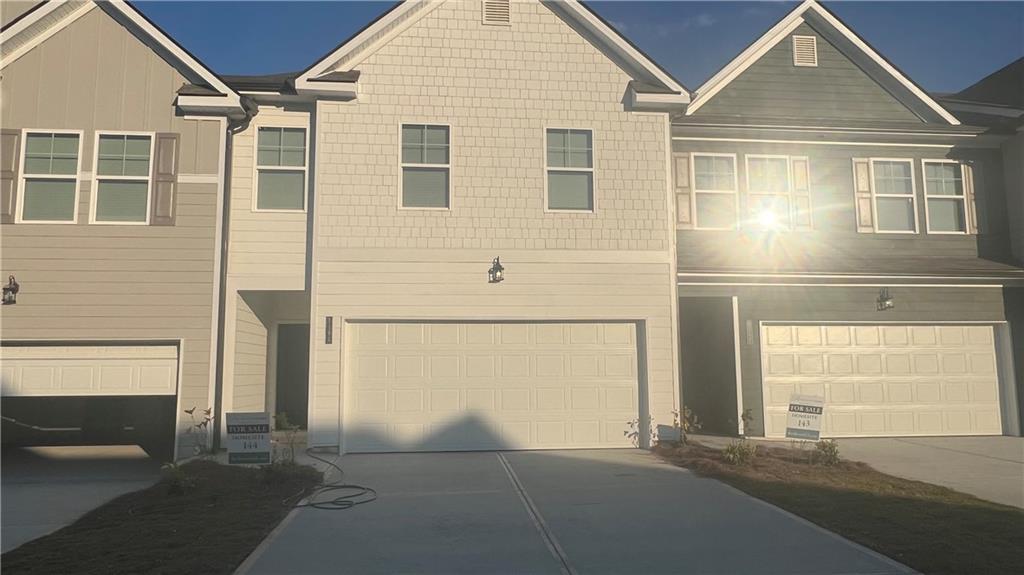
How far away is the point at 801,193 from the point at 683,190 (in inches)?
90.1

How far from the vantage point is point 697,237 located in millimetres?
13266

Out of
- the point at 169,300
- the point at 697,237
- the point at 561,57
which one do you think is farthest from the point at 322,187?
the point at 697,237

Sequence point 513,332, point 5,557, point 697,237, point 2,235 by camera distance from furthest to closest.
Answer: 1. point 697,237
2. point 513,332
3. point 2,235
4. point 5,557

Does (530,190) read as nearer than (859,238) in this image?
Yes

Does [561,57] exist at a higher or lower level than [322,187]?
higher

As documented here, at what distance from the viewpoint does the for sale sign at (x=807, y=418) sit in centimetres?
1037

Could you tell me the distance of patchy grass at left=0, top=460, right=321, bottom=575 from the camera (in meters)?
5.52

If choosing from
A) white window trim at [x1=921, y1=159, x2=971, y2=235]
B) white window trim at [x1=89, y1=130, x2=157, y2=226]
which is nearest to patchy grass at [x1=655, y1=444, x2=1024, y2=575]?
white window trim at [x1=921, y1=159, x2=971, y2=235]

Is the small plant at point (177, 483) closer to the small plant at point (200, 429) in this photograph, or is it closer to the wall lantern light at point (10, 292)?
the small plant at point (200, 429)

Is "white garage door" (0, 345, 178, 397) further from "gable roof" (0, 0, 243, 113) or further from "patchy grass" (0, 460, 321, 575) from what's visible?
"gable roof" (0, 0, 243, 113)

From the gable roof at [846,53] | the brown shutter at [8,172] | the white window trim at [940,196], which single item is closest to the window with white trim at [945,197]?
the white window trim at [940,196]

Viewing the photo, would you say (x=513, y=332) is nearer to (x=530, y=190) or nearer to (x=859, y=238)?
(x=530, y=190)

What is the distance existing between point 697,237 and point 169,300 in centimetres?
916

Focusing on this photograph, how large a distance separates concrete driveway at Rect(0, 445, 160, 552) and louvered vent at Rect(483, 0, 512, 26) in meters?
9.05
